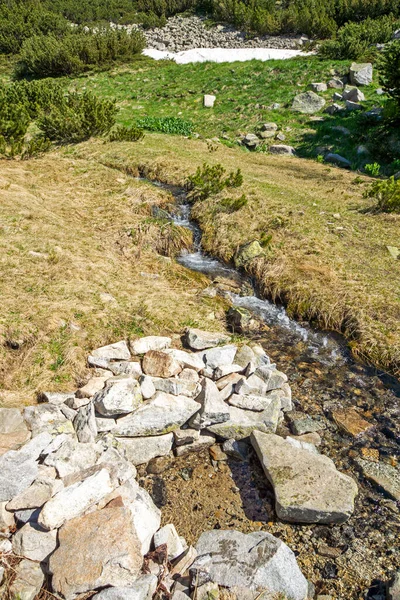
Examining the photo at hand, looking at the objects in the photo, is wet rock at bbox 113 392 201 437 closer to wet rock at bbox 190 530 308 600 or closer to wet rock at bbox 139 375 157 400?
wet rock at bbox 139 375 157 400

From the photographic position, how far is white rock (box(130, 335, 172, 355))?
6504mm

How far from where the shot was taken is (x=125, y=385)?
5.42m

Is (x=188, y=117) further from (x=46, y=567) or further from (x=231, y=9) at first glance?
(x=231, y=9)

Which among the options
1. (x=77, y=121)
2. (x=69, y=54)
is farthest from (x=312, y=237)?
(x=69, y=54)

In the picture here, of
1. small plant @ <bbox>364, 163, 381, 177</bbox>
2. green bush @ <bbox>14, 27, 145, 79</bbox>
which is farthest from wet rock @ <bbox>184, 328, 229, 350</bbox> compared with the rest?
green bush @ <bbox>14, 27, 145, 79</bbox>

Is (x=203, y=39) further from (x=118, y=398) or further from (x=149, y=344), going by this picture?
(x=118, y=398)

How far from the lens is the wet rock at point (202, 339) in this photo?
22.6 feet

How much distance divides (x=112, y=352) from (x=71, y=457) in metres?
2.00

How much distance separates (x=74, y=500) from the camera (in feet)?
13.2

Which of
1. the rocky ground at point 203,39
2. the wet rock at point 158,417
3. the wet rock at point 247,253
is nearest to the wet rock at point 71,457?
the wet rock at point 158,417

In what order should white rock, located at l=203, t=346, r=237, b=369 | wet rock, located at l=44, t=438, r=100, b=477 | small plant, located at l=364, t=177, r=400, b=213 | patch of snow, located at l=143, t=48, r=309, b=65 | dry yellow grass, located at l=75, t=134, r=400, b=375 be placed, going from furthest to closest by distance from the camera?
patch of snow, located at l=143, t=48, r=309, b=65 < small plant, located at l=364, t=177, r=400, b=213 < dry yellow grass, located at l=75, t=134, r=400, b=375 < white rock, located at l=203, t=346, r=237, b=369 < wet rock, located at l=44, t=438, r=100, b=477

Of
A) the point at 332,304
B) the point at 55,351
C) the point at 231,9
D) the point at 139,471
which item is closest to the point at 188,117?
the point at 332,304

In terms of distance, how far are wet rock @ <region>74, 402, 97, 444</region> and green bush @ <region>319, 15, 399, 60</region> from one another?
30331 mm

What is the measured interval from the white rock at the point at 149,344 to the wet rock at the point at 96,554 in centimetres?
285
